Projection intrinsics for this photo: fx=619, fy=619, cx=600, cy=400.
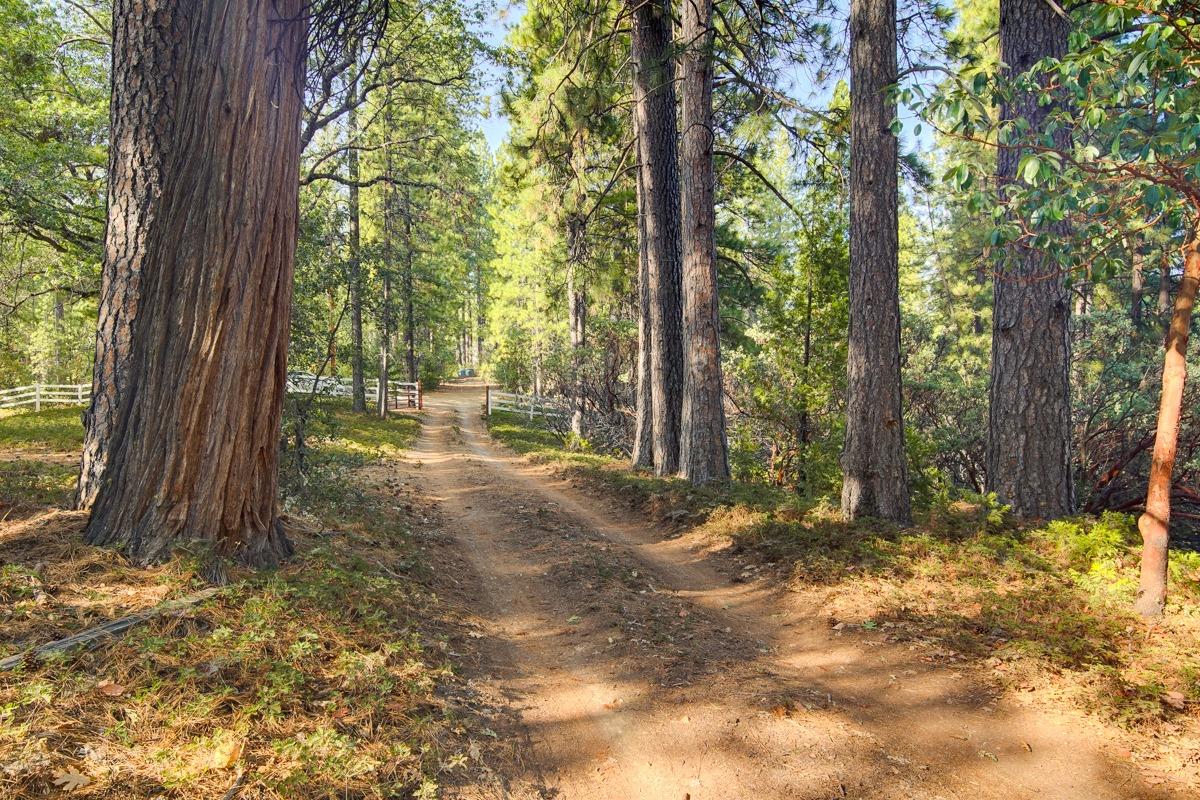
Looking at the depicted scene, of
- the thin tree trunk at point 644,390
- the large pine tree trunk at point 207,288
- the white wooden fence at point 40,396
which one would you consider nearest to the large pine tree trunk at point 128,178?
the large pine tree trunk at point 207,288

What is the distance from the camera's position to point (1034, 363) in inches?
245

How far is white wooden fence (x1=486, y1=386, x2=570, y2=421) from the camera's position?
21.3m

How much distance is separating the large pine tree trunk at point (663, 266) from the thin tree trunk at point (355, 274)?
16.4ft

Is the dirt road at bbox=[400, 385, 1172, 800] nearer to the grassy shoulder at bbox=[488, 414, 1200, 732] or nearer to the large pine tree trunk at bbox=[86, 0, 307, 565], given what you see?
the grassy shoulder at bbox=[488, 414, 1200, 732]

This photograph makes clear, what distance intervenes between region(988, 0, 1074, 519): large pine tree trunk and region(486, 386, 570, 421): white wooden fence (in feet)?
49.3

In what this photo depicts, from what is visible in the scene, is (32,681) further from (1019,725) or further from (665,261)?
(665,261)

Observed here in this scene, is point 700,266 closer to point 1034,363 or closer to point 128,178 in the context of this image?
point 1034,363

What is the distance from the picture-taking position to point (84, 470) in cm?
429

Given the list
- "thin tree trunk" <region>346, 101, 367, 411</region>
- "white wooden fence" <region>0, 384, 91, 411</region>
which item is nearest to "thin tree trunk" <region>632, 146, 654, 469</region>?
"thin tree trunk" <region>346, 101, 367, 411</region>

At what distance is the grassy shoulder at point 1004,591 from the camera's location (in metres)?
3.55

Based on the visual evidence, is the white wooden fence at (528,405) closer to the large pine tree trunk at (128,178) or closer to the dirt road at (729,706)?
the dirt road at (729,706)

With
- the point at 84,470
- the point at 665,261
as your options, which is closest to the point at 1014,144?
the point at 84,470

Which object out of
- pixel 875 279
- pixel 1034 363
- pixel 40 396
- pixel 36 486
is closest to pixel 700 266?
pixel 875 279

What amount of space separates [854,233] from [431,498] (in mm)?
7022
